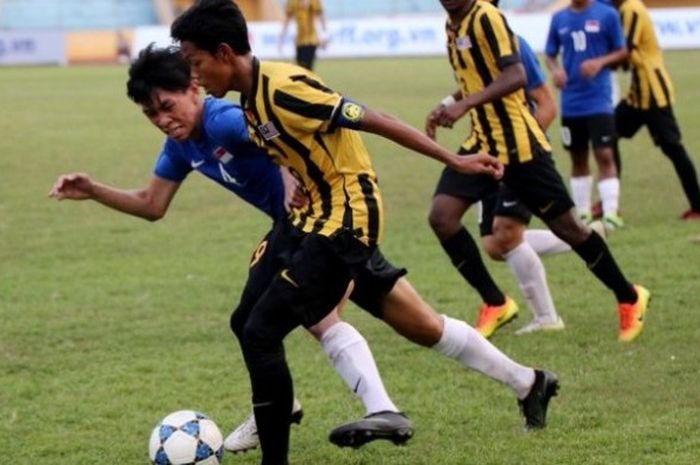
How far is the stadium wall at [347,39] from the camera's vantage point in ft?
121

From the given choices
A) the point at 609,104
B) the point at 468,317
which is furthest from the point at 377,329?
the point at 609,104

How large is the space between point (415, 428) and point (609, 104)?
242 inches

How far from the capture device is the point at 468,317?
8500 mm

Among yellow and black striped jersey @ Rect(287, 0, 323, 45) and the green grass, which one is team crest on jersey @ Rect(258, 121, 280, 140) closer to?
the green grass

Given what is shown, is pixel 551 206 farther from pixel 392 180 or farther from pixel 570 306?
pixel 392 180

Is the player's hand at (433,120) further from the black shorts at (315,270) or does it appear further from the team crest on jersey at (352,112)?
the team crest on jersey at (352,112)

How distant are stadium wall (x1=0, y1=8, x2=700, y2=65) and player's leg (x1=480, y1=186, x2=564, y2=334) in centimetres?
2864

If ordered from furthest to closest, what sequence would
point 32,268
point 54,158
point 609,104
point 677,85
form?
point 677,85 < point 54,158 < point 609,104 < point 32,268

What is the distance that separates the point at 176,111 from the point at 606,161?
6664mm

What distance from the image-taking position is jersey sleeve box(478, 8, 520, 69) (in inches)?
294

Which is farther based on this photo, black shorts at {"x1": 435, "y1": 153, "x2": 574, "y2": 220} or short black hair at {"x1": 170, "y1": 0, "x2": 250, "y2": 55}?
black shorts at {"x1": 435, "y1": 153, "x2": 574, "y2": 220}

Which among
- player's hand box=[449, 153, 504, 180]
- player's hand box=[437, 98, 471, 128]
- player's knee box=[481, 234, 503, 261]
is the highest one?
player's hand box=[449, 153, 504, 180]

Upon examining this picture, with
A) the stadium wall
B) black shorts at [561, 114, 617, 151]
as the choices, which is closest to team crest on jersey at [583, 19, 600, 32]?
black shorts at [561, 114, 617, 151]

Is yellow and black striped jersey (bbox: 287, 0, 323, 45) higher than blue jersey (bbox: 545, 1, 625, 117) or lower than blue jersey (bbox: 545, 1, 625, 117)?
lower
